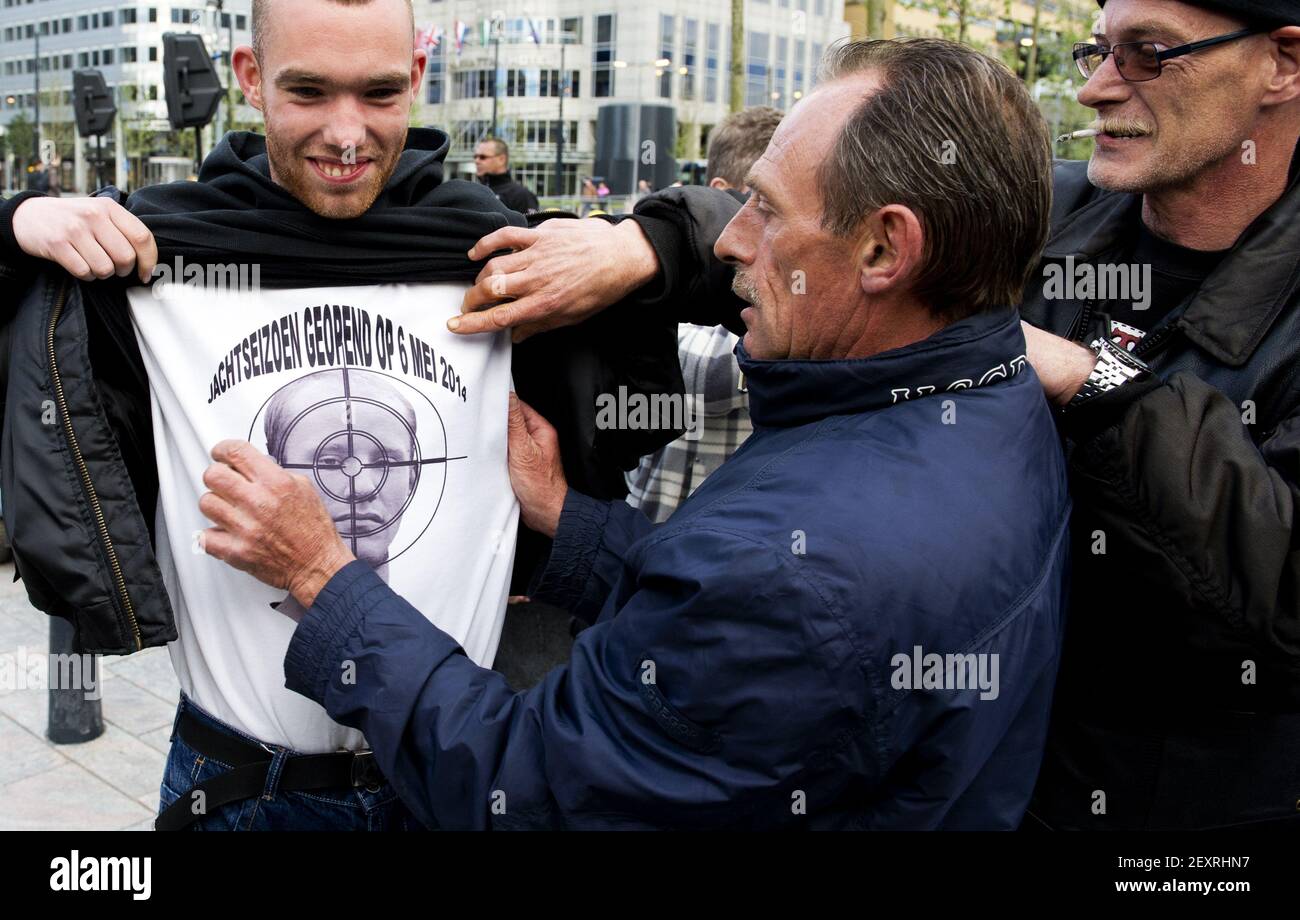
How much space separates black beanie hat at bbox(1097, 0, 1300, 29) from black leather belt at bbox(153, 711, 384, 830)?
2.10 metres

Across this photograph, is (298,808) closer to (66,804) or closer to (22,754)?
(66,804)

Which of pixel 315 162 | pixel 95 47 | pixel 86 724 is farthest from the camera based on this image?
pixel 95 47

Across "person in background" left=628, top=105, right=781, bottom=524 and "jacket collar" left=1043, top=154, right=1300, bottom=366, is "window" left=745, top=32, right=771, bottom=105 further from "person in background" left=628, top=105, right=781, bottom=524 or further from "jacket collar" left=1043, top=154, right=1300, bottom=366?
"jacket collar" left=1043, top=154, right=1300, bottom=366

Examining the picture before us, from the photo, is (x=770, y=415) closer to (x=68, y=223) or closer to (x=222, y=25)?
(x=68, y=223)

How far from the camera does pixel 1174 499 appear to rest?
1.81 meters

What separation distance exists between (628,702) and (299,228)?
105 centimetres

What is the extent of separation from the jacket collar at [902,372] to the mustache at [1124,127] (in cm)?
80

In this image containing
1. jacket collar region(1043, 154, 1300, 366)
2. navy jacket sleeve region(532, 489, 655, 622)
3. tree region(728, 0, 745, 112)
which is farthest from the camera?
tree region(728, 0, 745, 112)

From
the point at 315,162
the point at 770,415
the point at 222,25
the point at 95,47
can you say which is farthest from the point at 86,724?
the point at 95,47

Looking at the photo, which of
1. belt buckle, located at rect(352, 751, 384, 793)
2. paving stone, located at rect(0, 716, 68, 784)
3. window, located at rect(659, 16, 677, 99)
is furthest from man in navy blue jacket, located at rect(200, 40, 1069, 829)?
window, located at rect(659, 16, 677, 99)

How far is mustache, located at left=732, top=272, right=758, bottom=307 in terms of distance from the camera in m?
1.88

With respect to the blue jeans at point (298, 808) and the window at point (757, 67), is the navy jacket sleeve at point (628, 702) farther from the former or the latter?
the window at point (757, 67)

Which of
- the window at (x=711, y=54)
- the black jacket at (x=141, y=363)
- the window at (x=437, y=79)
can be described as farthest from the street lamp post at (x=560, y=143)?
the black jacket at (x=141, y=363)

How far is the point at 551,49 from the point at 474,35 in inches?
176
